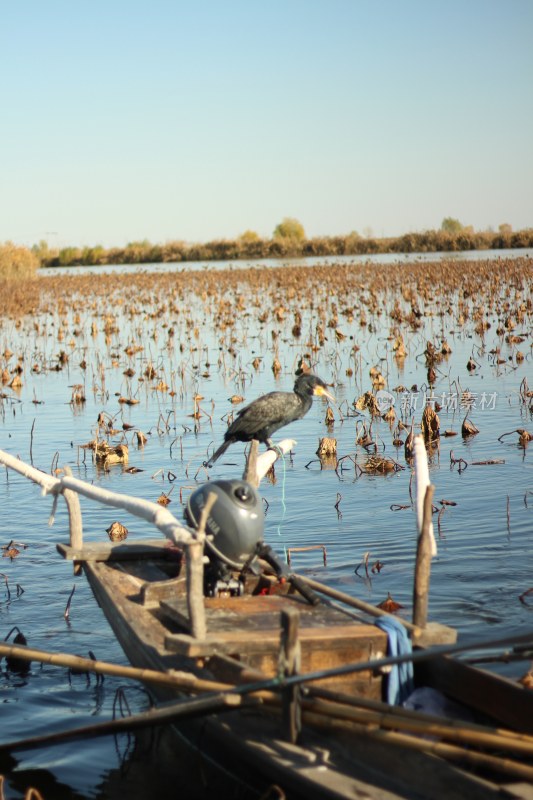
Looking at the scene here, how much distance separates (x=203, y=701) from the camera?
5551 mm

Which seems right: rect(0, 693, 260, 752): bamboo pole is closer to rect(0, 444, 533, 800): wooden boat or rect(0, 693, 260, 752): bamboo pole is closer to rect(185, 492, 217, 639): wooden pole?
rect(0, 444, 533, 800): wooden boat

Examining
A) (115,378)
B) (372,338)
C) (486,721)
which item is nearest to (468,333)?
(372,338)

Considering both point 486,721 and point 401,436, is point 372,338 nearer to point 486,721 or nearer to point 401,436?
point 401,436

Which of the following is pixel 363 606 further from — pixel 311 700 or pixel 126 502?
pixel 126 502

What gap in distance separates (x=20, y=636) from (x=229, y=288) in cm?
3589

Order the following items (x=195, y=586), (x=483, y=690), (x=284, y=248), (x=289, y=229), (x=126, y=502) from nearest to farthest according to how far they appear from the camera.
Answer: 1. (x=483, y=690)
2. (x=195, y=586)
3. (x=126, y=502)
4. (x=284, y=248)
5. (x=289, y=229)

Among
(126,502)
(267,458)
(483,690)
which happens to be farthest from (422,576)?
Answer: (267,458)

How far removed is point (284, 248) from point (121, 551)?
7524 centimetres

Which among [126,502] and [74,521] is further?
[74,521]

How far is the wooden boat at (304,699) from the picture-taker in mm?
4902

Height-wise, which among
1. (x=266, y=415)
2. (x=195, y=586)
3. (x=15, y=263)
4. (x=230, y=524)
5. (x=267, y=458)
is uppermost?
(x=15, y=263)

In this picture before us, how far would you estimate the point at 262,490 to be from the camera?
530 inches

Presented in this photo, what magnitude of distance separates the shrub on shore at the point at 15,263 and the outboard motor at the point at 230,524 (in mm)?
48685

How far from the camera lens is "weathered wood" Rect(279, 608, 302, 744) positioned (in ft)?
17.5
